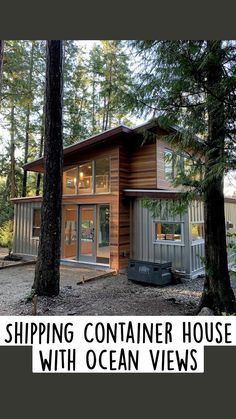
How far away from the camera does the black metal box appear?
6664 millimetres

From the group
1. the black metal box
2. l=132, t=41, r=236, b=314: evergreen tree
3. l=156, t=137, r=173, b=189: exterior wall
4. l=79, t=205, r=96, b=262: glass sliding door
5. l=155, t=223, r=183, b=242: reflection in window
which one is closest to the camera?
l=132, t=41, r=236, b=314: evergreen tree

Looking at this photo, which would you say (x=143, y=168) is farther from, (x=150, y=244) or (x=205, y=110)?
(x=205, y=110)

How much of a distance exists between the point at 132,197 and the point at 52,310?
15.7 ft

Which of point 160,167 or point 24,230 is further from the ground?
point 160,167

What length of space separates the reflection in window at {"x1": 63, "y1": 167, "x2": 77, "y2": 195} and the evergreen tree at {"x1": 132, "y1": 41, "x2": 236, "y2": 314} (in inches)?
244

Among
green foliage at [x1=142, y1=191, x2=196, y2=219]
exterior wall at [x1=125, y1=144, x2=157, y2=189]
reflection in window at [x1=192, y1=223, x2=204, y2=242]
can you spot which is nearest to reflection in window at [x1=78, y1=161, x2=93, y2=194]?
exterior wall at [x1=125, y1=144, x2=157, y2=189]

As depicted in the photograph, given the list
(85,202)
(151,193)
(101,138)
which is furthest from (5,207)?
(151,193)

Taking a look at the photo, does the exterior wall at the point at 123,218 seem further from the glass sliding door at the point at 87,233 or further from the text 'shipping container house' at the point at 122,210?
the glass sliding door at the point at 87,233

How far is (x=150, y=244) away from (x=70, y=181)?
4056 mm

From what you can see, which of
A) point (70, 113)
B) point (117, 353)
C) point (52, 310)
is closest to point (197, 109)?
point (117, 353)

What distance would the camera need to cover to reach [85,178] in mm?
9469

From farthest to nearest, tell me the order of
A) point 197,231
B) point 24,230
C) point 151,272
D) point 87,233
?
point 24,230 < point 87,233 < point 197,231 < point 151,272

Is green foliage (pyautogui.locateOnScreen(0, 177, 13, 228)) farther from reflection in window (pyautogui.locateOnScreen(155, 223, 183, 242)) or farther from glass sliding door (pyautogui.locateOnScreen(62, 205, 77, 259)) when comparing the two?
reflection in window (pyautogui.locateOnScreen(155, 223, 183, 242))

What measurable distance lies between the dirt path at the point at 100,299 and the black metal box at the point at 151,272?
0.20 metres
